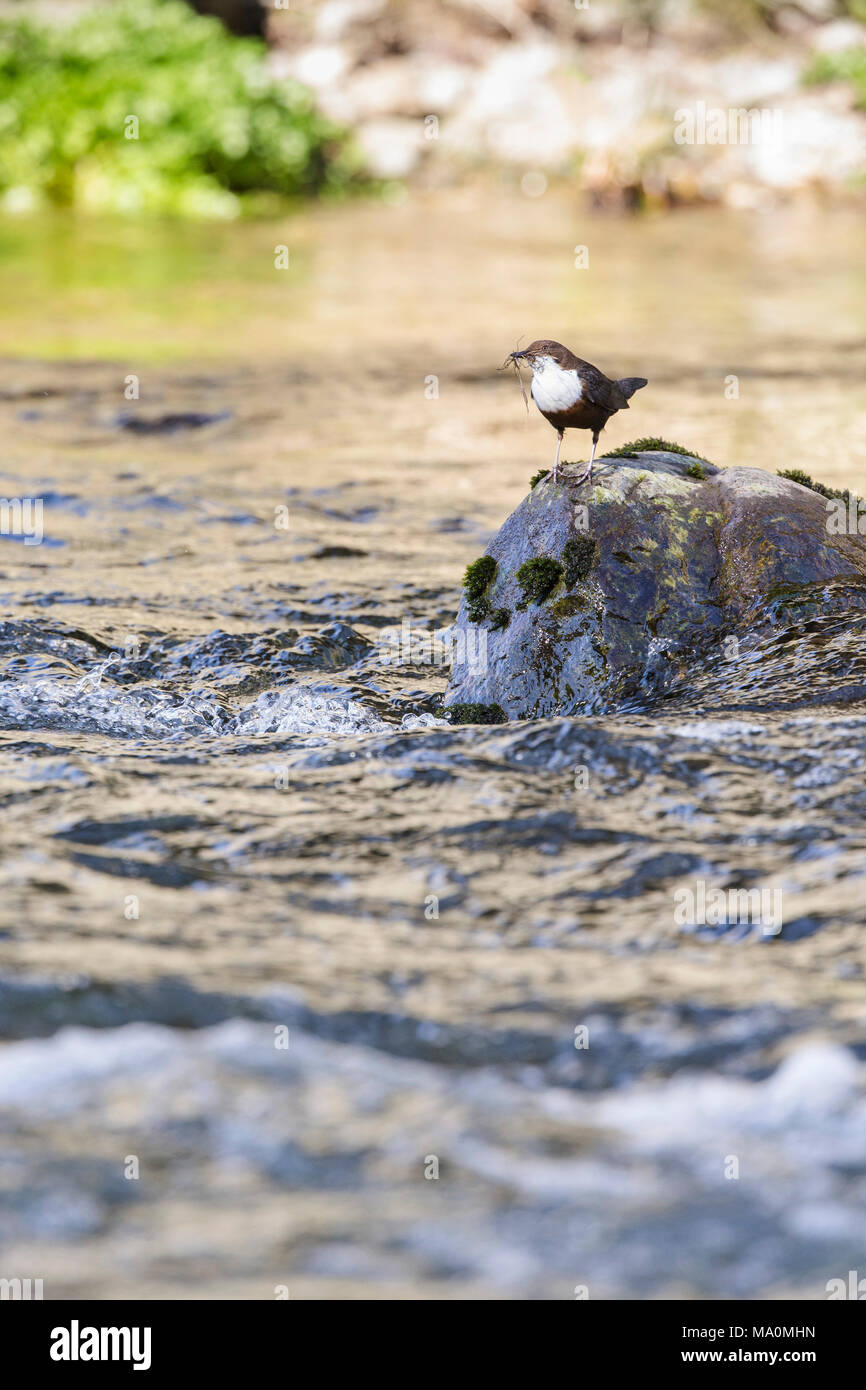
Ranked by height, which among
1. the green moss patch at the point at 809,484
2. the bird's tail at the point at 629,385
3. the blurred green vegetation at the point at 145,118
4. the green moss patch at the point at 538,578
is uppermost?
the blurred green vegetation at the point at 145,118

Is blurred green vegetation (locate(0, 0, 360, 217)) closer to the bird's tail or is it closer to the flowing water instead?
the flowing water

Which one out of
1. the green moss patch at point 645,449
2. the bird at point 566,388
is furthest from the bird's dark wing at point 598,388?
the green moss patch at point 645,449

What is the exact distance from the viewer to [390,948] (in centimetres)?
375

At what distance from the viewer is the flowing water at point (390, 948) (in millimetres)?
2830

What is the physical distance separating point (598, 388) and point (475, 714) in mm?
1262

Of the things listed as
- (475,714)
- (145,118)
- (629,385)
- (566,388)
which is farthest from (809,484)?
(145,118)

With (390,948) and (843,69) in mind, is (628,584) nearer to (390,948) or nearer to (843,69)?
(390,948)

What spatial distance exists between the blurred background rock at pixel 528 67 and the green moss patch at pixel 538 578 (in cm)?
2495

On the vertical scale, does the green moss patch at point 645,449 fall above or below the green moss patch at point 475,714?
above

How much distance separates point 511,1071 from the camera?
3.27m

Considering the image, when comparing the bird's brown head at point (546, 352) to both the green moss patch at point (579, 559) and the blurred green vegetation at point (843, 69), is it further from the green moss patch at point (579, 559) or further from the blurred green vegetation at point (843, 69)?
the blurred green vegetation at point (843, 69)

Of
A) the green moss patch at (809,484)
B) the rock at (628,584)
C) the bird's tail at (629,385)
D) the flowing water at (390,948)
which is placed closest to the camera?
the flowing water at (390,948)
